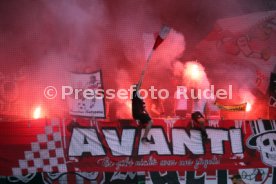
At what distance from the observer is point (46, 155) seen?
6.88 m

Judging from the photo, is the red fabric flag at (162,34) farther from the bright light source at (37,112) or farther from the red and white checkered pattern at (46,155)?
the bright light source at (37,112)

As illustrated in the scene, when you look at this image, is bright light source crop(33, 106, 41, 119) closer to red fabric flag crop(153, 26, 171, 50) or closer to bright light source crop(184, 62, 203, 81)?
red fabric flag crop(153, 26, 171, 50)

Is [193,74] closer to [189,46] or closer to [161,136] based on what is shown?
[189,46]

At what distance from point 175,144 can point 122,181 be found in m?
1.12

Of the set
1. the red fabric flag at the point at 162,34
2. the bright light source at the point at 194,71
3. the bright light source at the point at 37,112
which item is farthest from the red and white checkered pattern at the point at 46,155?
the bright light source at the point at 194,71

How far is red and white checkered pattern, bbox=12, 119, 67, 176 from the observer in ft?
22.4

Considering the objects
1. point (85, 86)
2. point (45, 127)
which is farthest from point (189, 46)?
point (45, 127)

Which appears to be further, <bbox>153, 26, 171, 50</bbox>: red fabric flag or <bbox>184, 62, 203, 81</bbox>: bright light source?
<bbox>184, 62, 203, 81</bbox>: bright light source

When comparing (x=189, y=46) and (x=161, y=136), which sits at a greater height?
(x=189, y=46)

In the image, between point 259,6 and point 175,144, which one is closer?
point 175,144

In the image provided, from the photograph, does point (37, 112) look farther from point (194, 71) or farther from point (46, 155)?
point (194, 71)

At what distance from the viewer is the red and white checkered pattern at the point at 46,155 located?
6.83m

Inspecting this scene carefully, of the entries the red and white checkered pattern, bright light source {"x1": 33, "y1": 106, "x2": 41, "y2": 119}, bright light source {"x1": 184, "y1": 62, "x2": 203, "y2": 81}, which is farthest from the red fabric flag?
bright light source {"x1": 33, "y1": 106, "x2": 41, "y2": 119}

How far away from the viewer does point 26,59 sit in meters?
8.38
